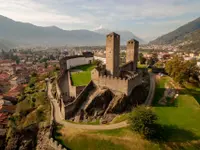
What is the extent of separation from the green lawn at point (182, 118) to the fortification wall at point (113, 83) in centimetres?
705

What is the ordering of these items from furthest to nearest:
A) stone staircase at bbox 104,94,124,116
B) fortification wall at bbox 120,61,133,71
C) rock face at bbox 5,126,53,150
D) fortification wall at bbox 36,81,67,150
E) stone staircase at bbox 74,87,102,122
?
fortification wall at bbox 120,61,133,71 < stone staircase at bbox 74,87,102,122 < stone staircase at bbox 104,94,124,116 < rock face at bbox 5,126,53,150 < fortification wall at bbox 36,81,67,150

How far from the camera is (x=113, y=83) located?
30.6m

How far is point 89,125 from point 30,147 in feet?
38.3

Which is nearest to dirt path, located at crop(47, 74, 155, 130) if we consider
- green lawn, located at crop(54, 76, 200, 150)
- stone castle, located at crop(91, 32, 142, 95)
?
green lawn, located at crop(54, 76, 200, 150)

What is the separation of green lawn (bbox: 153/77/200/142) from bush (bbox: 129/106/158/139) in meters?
3.08

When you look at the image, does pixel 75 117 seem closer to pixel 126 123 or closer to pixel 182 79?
pixel 126 123

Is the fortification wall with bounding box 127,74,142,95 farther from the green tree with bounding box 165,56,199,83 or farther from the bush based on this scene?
the green tree with bounding box 165,56,199,83

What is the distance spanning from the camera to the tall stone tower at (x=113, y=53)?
108ft

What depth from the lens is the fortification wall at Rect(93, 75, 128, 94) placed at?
29.2m

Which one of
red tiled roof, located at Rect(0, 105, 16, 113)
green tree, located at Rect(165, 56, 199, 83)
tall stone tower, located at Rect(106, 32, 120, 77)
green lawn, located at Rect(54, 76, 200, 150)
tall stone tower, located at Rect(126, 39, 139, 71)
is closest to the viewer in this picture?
green lawn, located at Rect(54, 76, 200, 150)

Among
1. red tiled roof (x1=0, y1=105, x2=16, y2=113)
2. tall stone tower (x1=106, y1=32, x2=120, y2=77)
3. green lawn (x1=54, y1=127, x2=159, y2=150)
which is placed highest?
tall stone tower (x1=106, y1=32, x2=120, y2=77)

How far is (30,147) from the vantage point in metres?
28.0

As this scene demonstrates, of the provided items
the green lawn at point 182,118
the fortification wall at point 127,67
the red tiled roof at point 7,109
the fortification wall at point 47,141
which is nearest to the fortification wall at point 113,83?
the green lawn at point 182,118

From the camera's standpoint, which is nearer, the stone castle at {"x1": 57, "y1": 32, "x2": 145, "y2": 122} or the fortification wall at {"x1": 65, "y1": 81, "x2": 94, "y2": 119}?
the stone castle at {"x1": 57, "y1": 32, "x2": 145, "y2": 122}
